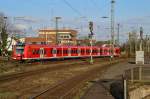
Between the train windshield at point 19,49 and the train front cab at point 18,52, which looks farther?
the train windshield at point 19,49

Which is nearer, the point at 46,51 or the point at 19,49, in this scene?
the point at 19,49

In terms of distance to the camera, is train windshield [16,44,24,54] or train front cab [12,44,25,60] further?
train windshield [16,44,24,54]

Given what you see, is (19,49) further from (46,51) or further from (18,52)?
(46,51)

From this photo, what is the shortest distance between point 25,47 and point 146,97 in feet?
137

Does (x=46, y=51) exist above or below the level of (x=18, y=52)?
above

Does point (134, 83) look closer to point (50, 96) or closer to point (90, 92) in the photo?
point (90, 92)

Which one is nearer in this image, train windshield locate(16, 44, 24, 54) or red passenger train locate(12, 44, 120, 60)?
red passenger train locate(12, 44, 120, 60)

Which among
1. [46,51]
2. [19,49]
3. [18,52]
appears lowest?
[18,52]

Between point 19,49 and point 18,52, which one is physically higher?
point 19,49

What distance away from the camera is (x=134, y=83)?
987 inches

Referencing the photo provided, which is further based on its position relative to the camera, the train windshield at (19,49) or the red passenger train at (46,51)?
the train windshield at (19,49)

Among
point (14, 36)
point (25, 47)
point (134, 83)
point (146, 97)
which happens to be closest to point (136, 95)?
point (146, 97)

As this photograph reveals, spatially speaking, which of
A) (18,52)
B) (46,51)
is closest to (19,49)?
(18,52)

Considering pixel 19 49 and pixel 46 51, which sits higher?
pixel 19 49
